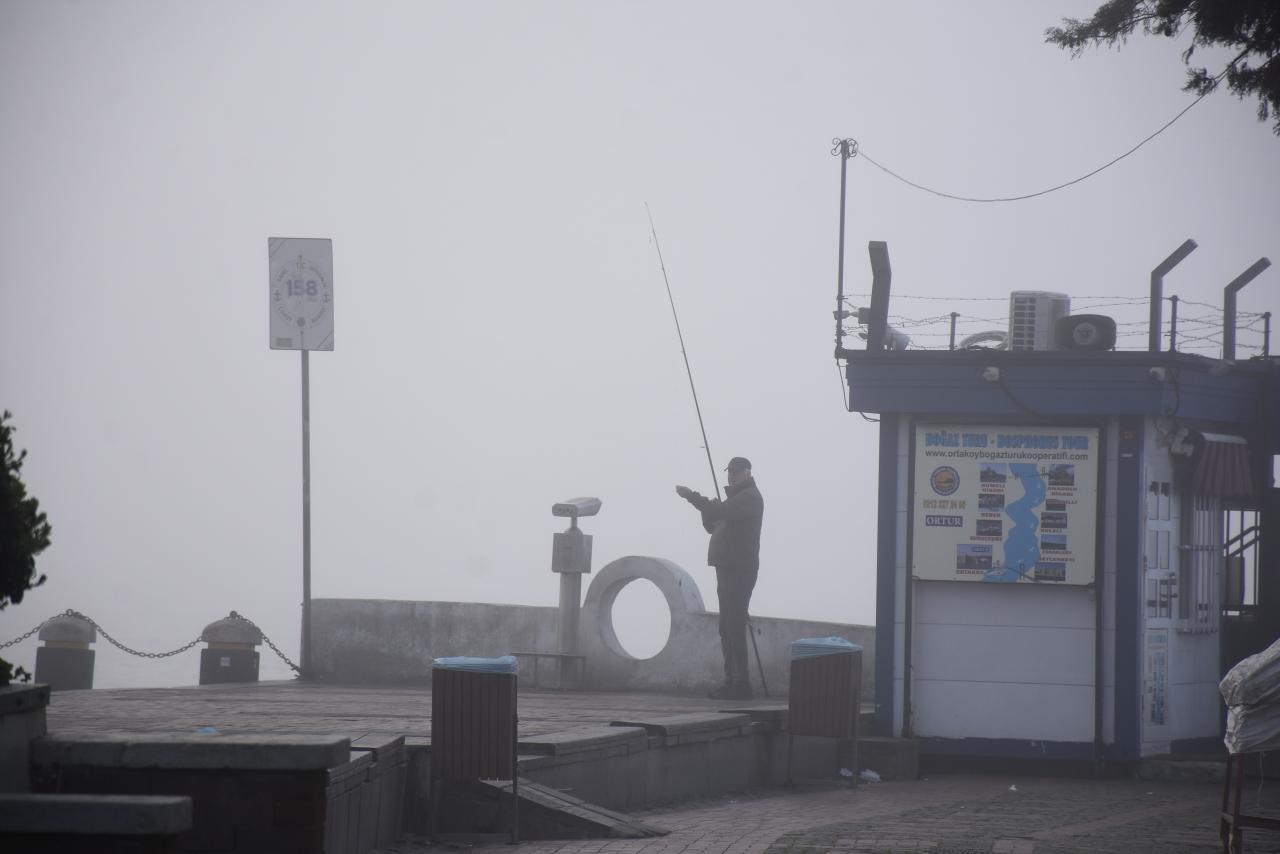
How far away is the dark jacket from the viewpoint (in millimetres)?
15969

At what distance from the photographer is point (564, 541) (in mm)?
17984

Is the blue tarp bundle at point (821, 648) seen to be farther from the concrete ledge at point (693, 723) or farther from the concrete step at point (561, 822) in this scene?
the concrete step at point (561, 822)

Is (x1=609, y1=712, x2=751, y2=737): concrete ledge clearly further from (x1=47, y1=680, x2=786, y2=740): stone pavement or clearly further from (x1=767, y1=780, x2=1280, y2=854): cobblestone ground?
(x1=767, y1=780, x2=1280, y2=854): cobblestone ground

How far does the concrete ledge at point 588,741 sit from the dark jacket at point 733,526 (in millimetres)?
4721

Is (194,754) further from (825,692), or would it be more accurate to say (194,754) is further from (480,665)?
(825,692)

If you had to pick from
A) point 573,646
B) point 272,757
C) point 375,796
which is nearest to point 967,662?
point 573,646

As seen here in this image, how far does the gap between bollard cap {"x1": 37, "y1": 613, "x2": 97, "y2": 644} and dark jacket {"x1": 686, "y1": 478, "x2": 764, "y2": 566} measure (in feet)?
27.5

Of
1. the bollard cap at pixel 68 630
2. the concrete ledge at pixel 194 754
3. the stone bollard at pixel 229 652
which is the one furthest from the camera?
the bollard cap at pixel 68 630

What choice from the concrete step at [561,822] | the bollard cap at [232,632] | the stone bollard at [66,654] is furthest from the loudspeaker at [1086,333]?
the stone bollard at [66,654]

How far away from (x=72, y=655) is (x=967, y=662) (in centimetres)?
1091

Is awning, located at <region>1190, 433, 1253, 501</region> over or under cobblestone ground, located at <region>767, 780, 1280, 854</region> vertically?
over

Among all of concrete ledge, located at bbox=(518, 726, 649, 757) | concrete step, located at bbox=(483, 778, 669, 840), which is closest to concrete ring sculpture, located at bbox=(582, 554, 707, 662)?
concrete ledge, located at bbox=(518, 726, 649, 757)

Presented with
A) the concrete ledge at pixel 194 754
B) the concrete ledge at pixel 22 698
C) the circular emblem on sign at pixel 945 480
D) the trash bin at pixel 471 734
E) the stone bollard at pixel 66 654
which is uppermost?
the circular emblem on sign at pixel 945 480

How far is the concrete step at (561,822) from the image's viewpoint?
30.4 ft
